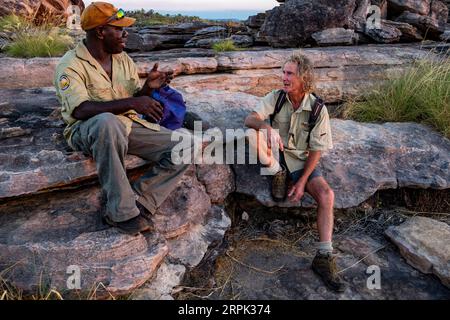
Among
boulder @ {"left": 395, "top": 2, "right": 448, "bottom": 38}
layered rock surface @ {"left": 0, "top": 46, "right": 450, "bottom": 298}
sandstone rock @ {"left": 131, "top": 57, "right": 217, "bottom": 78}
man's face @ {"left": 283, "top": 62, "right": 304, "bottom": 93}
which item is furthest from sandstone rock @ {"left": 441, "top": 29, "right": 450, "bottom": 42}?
man's face @ {"left": 283, "top": 62, "right": 304, "bottom": 93}

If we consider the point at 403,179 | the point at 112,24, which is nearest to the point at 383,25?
the point at 403,179

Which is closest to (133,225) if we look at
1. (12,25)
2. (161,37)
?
(12,25)

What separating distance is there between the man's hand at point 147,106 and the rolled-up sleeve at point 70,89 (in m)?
0.38

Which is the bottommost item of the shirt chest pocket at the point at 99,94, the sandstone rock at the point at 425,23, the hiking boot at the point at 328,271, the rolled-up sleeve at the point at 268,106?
the hiking boot at the point at 328,271

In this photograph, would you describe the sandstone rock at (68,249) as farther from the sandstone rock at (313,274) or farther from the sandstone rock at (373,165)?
the sandstone rock at (373,165)

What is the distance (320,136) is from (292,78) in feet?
1.85

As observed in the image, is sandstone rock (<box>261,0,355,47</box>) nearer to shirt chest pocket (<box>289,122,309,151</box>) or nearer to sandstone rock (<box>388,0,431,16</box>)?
sandstone rock (<box>388,0,431,16</box>)

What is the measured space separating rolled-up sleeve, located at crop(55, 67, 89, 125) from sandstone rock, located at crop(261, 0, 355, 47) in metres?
5.20

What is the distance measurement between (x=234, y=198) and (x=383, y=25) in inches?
215

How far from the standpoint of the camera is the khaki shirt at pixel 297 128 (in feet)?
11.6

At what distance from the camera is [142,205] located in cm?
331

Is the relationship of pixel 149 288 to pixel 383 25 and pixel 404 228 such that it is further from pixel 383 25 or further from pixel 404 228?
pixel 383 25

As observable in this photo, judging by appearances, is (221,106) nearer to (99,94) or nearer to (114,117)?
(99,94)

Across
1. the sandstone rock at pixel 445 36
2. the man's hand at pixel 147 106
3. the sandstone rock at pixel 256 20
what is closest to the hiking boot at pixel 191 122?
the man's hand at pixel 147 106
